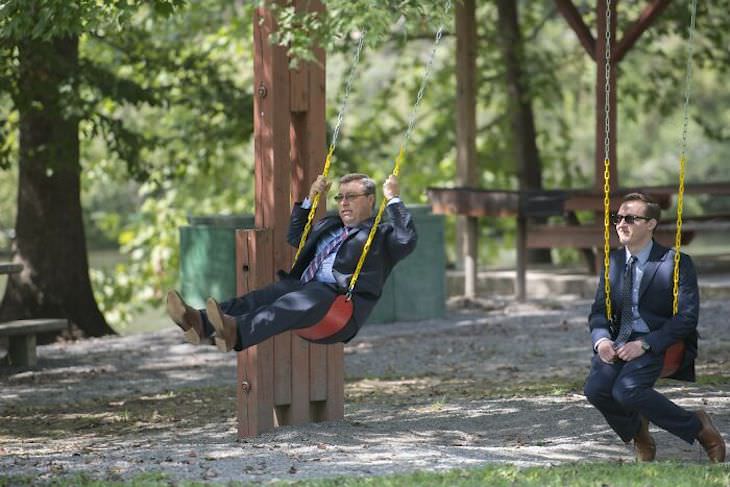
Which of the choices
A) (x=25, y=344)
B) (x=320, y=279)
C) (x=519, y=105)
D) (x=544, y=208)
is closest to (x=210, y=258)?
(x=25, y=344)

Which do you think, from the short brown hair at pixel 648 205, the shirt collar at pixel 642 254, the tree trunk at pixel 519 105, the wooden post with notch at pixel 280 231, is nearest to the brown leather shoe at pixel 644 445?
the shirt collar at pixel 642 254

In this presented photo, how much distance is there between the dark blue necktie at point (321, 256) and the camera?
26.2ft

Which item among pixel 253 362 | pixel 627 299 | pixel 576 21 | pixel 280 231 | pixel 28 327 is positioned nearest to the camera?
pixel 627 299

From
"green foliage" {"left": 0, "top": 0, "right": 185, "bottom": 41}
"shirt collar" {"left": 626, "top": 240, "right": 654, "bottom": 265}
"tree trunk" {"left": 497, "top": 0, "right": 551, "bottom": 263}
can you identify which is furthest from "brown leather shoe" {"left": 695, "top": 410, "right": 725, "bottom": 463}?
"tree trunk" {"left": 497, "top": 0, "right": 551, "bottom": 263}

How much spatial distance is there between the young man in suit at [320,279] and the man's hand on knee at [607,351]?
1291 mm

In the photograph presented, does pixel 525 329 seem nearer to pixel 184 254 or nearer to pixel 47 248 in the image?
pixel 184 254

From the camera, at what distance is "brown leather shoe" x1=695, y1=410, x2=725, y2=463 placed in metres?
7.00

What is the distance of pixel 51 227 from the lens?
48.8 ft

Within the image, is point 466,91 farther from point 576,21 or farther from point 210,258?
point 210,258

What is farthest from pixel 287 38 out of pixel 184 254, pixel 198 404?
pixel 184 254

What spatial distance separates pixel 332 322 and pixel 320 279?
16.1 inches

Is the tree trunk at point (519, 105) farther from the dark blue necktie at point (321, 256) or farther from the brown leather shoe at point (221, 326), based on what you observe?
the brown leather shoe at point (221, 326)

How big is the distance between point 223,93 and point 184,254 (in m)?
3.61

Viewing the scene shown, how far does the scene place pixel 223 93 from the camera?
17312mm
